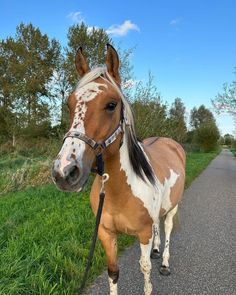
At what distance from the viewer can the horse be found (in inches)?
72.6

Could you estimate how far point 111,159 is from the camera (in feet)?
7.82

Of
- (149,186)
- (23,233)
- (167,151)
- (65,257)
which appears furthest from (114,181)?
(23,233)

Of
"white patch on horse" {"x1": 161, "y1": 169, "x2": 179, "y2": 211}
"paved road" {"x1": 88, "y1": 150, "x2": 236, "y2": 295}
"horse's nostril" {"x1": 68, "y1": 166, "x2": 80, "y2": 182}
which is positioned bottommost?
"paved road" {"x1": 88, "y1": 150, "x2": 236, "y2": 295}

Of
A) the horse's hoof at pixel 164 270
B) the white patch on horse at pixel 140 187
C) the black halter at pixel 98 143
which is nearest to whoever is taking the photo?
the black halter at pixel 98 143

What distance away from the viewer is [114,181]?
2.46 meters

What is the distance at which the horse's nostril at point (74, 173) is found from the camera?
1767 millimetres

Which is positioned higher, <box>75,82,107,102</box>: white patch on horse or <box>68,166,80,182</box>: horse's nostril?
<box>75,82,107,102</box>: white patch on horse

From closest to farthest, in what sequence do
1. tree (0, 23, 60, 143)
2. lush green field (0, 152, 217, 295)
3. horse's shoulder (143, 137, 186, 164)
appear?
lush green field (0, 152, 217, 295)
horse's shoulder (143, 137, 186, 164)
tree (0, 23, 60, 143)

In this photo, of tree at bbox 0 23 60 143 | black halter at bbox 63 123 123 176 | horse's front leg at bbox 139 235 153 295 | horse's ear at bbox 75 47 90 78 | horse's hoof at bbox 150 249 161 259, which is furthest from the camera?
tree at bbox 0 23 60 143

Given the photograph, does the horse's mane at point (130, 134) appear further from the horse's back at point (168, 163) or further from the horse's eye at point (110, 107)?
the horse's back at point (168, 163)

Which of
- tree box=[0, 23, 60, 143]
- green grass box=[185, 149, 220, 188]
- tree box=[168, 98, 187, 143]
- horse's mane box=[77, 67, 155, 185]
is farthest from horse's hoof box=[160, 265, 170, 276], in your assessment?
tree box=[0, 23, 60, 143]

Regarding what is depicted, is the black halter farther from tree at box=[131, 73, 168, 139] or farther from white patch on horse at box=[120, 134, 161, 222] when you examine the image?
tree at box=[131, 73, 168, 139]

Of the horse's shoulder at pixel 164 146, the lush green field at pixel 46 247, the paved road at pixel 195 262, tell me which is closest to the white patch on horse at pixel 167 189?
the horse's shoulder at pixel 164 146

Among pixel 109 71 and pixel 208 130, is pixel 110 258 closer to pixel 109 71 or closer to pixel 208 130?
pixel 109 71
